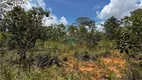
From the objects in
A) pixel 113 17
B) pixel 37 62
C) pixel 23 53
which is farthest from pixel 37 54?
pixel 113 17

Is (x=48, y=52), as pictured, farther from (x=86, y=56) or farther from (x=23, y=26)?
(x=23, y=26)

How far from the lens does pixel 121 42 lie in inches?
214

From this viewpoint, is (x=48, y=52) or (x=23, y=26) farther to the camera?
(x=48, y=52)

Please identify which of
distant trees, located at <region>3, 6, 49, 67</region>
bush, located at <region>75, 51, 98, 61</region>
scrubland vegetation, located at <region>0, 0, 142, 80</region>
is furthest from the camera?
bush, located at <region>75, 51, 98, 61</region>

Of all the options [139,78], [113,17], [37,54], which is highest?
[113,17]

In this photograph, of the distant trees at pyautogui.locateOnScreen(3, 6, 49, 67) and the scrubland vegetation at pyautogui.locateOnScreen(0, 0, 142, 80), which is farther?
the distant trees at pyautogui.locateOnScreen(3, 6, 49, 67)

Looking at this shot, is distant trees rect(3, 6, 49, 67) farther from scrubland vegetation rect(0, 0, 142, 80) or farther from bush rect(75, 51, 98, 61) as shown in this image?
bush rect(75, 51, 98, 61)

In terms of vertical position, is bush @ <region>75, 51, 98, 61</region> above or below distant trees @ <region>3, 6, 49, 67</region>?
below

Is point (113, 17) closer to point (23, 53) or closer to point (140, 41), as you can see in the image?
point (23, 53)

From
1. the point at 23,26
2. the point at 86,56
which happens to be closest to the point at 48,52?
the point at 86,56

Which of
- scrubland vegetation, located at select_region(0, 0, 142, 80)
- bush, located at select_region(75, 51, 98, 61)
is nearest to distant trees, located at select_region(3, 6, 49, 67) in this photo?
scrubland vegetation, located at select_region(0, 0, 142, 80)

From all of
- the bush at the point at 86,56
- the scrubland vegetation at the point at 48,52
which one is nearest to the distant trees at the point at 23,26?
the scrubland vegetation at the point at 48,52

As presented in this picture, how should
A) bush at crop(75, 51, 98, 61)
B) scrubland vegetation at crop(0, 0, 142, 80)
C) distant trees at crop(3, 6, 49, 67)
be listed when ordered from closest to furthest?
scrubland vegetation at crop(0, 0, 142, 80), distant trees at crop(3, 6, 49, 67), bush at crop(75, 51, 98, 61)

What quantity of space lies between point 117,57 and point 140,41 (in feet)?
36.4
